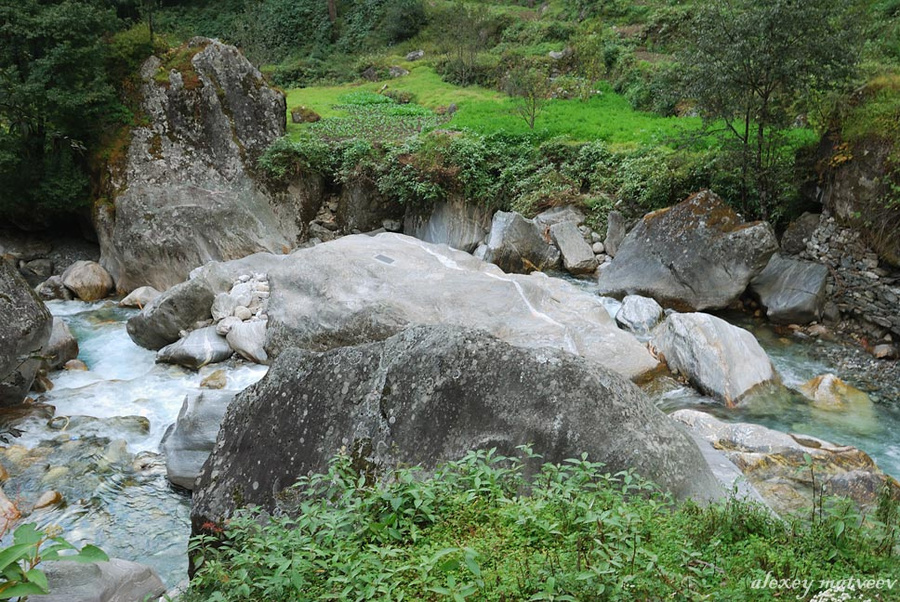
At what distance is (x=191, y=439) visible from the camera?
8586mm

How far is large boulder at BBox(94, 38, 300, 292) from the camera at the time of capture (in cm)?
1778

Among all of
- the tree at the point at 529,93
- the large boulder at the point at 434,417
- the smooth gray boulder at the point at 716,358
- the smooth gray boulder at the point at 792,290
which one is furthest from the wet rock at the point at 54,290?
the smooth gray boulder at the point at 792,290

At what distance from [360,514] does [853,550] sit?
3.06m

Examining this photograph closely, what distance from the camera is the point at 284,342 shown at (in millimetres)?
11750

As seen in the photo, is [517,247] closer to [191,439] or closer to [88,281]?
[191,439]

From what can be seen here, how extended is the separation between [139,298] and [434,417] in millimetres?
13659

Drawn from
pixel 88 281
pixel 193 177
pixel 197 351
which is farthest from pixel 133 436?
pixel 193 177

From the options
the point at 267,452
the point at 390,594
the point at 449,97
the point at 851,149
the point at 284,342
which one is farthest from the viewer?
the point at 449,97

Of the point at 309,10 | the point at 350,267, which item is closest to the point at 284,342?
the point at 350,267

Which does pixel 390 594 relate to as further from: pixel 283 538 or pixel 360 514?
pixel 283 538

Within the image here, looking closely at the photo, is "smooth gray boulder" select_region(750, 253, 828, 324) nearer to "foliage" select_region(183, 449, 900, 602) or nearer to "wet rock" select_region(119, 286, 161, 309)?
"foliage" select_region(183, 449, 900, 602)

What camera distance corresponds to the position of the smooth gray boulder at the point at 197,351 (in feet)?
40.4

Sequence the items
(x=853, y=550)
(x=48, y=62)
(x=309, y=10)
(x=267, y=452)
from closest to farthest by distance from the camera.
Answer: (x=853, y=550), (x=267, y=452), (x=48, y=62), (x=309, y=10)

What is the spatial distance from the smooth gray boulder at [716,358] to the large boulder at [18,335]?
11.4 m
